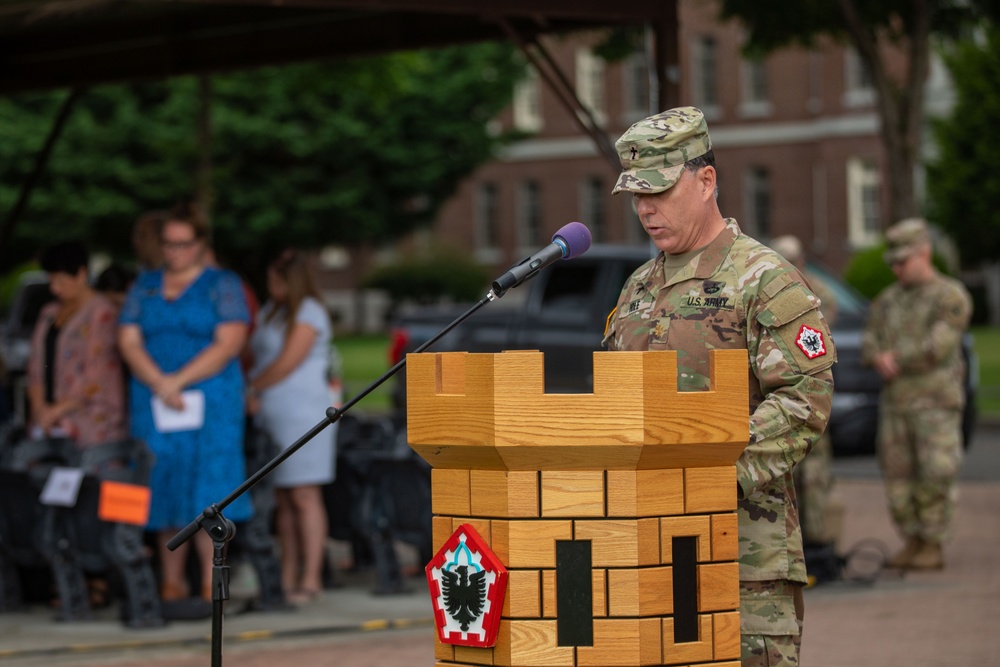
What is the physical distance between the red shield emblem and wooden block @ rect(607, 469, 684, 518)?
28 cm

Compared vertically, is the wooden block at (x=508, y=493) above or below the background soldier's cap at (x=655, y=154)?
below

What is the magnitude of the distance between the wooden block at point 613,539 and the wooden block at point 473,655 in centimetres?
31

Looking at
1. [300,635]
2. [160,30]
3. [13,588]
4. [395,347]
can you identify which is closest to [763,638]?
[300,635]

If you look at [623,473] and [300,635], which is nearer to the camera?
[623,473]

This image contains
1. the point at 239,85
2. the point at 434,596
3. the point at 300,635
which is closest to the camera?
the point at 434,596

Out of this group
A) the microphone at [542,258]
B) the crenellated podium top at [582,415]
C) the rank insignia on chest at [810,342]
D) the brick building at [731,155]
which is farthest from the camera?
the brick building at [731,155]

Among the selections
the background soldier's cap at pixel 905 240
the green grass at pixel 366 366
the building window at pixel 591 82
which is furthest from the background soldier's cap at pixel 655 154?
the building window at pixel 591 82

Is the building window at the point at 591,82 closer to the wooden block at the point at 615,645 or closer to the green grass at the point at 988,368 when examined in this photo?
the green grass at the point at 988,368

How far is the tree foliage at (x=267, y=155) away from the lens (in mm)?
39375

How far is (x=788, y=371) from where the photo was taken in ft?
14.0

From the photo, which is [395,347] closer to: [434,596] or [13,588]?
[13,588]

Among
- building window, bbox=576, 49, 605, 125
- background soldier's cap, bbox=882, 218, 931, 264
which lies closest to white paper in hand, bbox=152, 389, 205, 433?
background soldier's cap, bbox=882, 218, 931, 264

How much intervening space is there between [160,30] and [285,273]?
3445 mm

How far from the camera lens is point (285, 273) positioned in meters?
9.99
